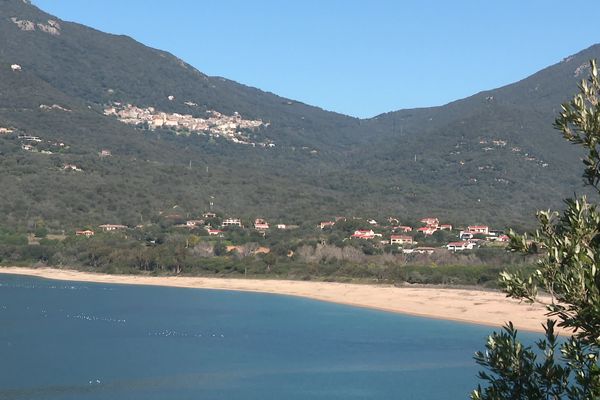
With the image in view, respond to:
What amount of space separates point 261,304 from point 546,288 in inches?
2174

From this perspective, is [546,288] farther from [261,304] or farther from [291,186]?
[291,186]

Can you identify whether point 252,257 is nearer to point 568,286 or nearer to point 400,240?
point 400,240

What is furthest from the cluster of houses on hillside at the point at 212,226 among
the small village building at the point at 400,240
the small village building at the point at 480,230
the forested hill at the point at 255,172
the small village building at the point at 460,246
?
the small village building at the point at 480,230

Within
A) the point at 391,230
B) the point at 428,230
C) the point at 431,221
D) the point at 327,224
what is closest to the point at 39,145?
the point at 327,224

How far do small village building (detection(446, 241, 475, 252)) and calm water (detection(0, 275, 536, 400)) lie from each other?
79.4ft

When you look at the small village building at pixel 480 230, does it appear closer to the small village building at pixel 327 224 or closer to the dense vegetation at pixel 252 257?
the dense vegetation at pixel 252 257

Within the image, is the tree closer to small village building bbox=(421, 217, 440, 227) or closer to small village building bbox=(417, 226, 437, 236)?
small village building bbox=(417, 226, 437, 236)

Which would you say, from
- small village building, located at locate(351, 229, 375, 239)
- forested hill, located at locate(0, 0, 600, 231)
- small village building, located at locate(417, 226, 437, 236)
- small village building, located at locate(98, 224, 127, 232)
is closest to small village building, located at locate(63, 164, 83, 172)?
forested hill, located at locate(0, 0, 600, 231)

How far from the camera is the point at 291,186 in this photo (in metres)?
138

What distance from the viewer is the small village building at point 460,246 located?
3316 inches

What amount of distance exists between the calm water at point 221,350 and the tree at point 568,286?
23.8 metres

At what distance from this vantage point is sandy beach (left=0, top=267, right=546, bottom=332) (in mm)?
53438

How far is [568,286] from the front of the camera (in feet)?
24.9

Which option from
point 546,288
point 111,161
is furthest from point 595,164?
point 111,161
